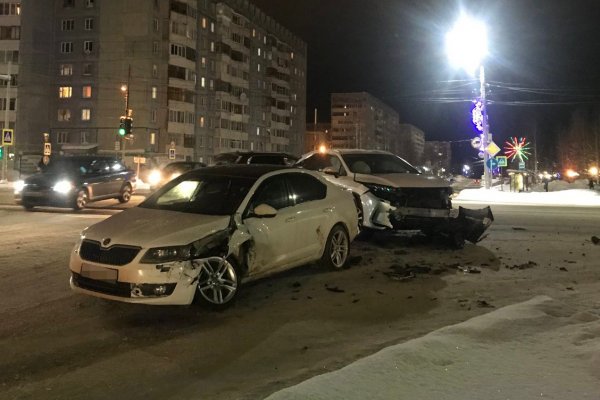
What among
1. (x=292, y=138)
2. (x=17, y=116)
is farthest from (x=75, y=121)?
(x=292, y=138)

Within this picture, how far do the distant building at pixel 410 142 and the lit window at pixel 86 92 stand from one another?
10372 centimetres

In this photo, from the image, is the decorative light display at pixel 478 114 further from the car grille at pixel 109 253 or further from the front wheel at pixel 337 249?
the car grille at pixel 109 253

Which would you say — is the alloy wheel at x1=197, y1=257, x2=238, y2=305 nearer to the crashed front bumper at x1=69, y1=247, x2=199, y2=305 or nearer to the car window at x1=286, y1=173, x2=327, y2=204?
the crashed front bumper at x1=69, y1=247, x2=199, y2=305

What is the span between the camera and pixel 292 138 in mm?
108250

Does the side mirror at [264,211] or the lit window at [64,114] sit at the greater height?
the lit window at [64,114]

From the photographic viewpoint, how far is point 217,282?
6273 millimetres

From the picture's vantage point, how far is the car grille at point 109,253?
5.79 meters

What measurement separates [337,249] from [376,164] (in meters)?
3.64

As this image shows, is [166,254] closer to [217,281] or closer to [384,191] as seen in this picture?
[217,281]

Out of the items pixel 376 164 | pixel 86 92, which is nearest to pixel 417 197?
pixel 376 164

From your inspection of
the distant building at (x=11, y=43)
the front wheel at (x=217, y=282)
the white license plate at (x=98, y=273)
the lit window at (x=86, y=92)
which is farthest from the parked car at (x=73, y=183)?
the distant building at (x=11, y=43)

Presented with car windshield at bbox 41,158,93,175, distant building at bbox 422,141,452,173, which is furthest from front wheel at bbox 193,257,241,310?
distant building at bbox 422,141,452,173

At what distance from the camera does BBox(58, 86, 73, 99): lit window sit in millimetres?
68875

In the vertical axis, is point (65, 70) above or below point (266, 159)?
above
